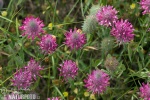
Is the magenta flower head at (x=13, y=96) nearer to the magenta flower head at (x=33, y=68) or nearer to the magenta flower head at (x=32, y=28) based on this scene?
the magenta flower head at (x=33, y=68)

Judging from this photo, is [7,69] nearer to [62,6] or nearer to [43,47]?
[43,47]

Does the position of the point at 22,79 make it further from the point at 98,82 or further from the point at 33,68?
the point at 98,82

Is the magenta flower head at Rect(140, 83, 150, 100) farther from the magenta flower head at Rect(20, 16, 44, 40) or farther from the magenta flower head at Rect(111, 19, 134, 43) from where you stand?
the magenta flower head at Rect(20, 16, 44, 40)

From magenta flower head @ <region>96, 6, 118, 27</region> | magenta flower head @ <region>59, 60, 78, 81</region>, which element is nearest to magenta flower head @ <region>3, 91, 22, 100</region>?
magenta flower head @ <region>59, 60, 78, 81</region>

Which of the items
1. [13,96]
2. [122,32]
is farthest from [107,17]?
[13,96]

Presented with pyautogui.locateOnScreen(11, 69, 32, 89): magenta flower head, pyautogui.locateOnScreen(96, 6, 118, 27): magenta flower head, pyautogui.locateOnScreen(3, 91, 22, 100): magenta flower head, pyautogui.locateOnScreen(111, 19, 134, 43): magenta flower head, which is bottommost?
pyautogui.locateOnScreen(3, 91, 22, 100): magenta flower head
